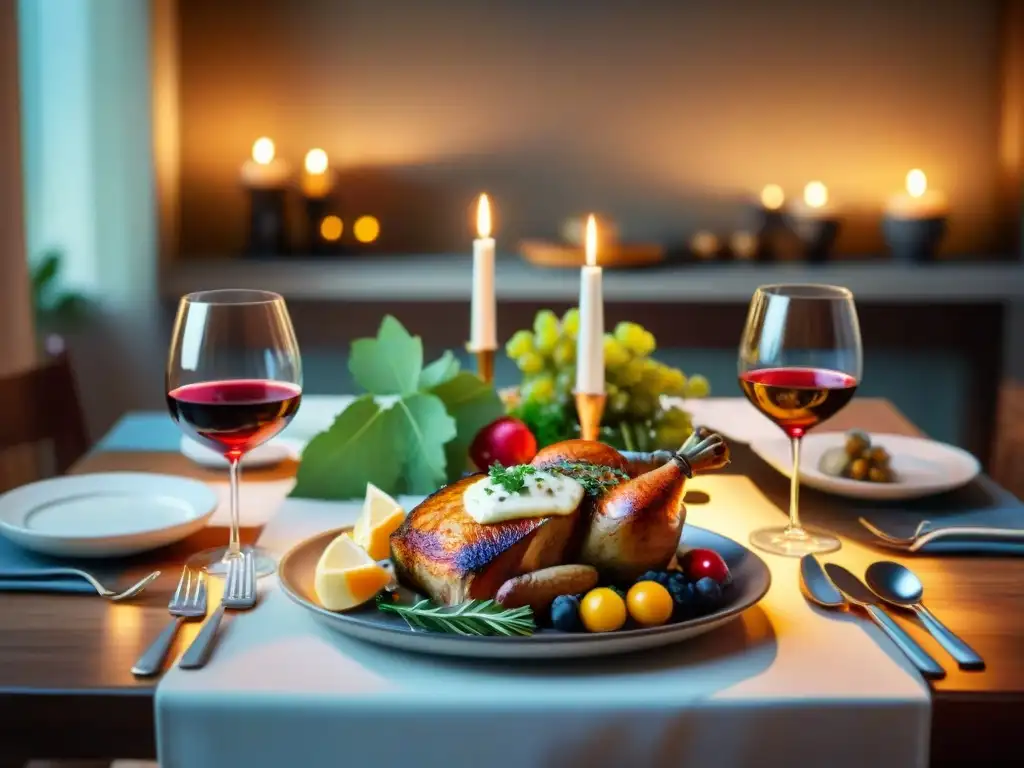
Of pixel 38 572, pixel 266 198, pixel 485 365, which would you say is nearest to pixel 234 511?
pixel 38 572

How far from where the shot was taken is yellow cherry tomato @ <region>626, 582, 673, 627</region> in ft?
2.91

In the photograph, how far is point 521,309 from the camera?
3.04 metres

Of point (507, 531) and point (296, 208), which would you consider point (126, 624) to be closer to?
point (507, 531)

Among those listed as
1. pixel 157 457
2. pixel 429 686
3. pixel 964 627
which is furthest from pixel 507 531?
pixel 157 457

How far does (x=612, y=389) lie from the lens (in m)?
1.45

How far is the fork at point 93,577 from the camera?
1011 mm

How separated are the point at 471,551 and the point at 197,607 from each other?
0.23 m

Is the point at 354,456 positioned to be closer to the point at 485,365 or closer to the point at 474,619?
the point at 485,365

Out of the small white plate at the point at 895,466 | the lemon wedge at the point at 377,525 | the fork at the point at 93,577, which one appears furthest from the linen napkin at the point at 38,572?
the small white plate at the point at 895,466

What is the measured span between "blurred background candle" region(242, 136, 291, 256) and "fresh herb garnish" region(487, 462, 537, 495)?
2331 millimetres

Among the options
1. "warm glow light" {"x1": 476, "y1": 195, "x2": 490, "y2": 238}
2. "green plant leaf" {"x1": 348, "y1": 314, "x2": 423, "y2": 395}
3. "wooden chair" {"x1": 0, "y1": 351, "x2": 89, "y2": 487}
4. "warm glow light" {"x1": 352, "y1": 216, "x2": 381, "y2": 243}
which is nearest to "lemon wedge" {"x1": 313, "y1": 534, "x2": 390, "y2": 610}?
"green plant leaf" {"x1": 348, "y1": 314, "x2": 423, "y2": 395}

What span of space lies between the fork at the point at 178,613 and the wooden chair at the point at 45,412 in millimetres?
699

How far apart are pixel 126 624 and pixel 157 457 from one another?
58cm

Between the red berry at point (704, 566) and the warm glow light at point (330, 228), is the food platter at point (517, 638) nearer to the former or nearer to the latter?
the red berry at point (704, 566)
